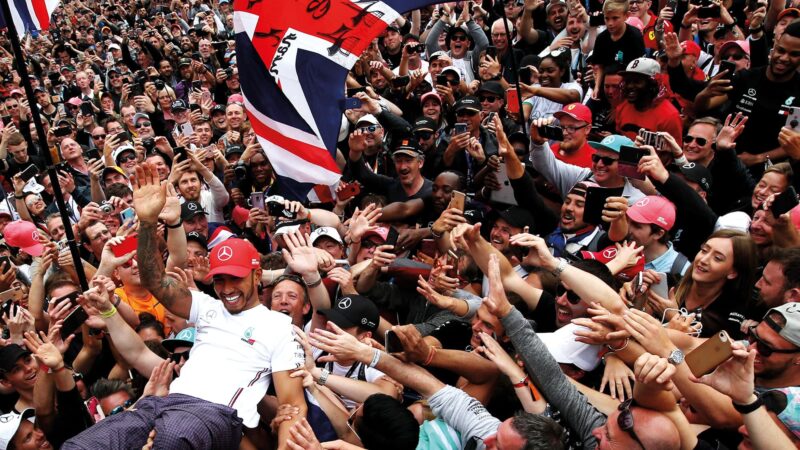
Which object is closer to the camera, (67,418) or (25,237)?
(67,418)

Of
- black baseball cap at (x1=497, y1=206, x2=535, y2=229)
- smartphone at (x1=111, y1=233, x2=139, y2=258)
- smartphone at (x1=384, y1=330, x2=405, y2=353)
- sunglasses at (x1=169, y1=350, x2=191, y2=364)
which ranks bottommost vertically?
sunglasses at (x1=169, y1=350, x2=191, y2=364)

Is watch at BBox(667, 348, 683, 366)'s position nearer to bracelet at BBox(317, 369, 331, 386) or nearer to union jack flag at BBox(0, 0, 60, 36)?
bracelet at BBox(317, 369, 331, 386)

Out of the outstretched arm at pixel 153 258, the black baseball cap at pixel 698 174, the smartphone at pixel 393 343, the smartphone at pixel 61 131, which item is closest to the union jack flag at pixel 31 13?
the outstretched arm at pixel 153 258

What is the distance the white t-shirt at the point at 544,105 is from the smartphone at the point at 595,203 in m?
2.64

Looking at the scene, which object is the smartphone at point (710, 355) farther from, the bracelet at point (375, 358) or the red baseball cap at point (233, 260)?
the red baseball cap at point (233, 260)

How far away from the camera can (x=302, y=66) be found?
5242 millimetres

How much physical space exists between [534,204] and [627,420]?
294 centimetres

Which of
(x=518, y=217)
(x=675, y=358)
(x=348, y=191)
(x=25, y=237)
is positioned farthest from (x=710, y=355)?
(x=25, y=237)

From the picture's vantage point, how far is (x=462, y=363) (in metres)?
3.76

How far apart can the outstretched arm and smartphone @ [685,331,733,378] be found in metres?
2.84

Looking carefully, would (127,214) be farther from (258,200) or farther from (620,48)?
(620,48)

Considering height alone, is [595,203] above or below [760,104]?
below

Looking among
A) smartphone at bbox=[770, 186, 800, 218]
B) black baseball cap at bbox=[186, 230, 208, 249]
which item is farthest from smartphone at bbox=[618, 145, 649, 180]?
black baseball cap at bbox=[186, 230, 208, 249]

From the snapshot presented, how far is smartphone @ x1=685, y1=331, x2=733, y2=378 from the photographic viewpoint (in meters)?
2.69
